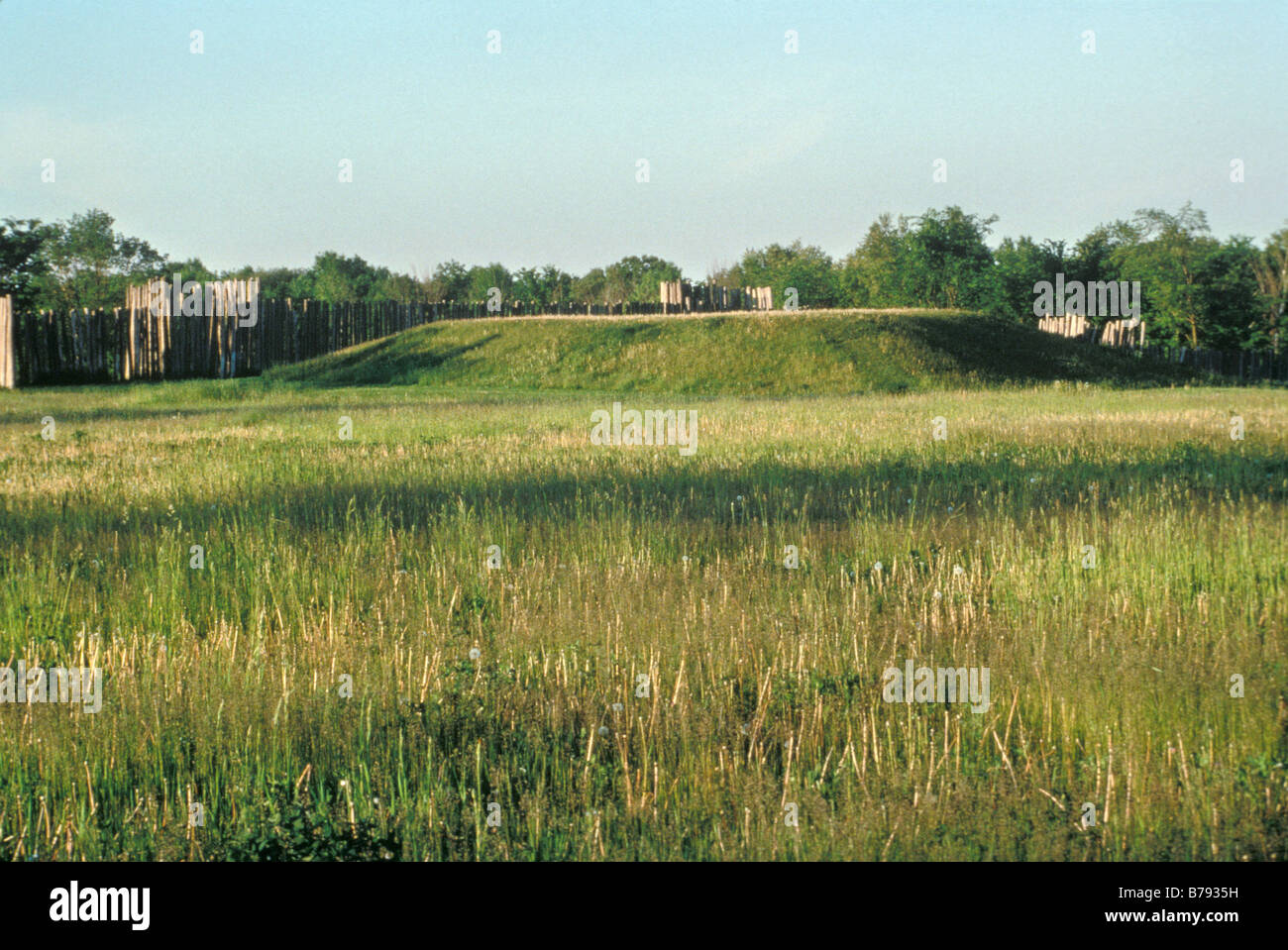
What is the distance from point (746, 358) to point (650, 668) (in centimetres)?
3275

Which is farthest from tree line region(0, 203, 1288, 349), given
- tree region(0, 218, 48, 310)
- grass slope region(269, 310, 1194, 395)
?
grass slope region(269, 310, 1194, 395)

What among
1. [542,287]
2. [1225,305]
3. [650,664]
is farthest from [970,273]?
[650,664]

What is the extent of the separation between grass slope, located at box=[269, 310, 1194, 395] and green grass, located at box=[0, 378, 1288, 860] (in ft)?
77.7

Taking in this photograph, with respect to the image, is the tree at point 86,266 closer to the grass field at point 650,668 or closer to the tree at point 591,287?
the tree at point 591,287

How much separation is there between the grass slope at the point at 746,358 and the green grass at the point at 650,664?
932 inches

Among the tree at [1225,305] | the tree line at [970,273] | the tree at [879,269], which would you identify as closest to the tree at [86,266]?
the tree line at [970,273]

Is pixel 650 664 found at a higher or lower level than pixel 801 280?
lower

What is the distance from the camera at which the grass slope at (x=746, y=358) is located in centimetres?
3522

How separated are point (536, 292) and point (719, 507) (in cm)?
10081

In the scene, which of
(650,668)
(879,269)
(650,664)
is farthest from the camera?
(879,269)

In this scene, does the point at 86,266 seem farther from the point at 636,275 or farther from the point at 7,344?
the point at 636,275

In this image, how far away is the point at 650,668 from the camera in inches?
188
